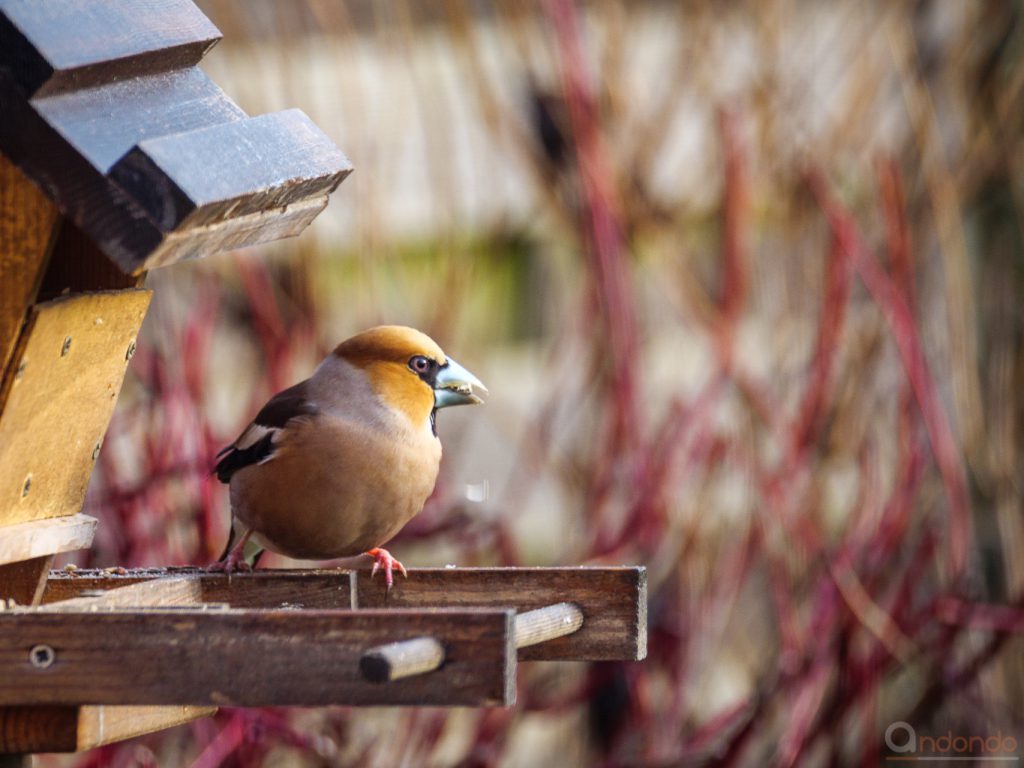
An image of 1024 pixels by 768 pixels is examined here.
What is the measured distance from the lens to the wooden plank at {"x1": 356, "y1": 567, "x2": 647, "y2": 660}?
2340mm

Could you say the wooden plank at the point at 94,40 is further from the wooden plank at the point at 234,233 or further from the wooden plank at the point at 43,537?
the wooden plank at the point at 43,537

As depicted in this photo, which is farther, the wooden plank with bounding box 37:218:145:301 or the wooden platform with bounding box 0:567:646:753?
the wooden plank with bounding box 37:218:145:301

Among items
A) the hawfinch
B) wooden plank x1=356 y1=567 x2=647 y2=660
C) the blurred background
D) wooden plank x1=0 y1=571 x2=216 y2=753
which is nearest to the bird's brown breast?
the hawfinch

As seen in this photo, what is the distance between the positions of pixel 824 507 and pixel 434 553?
1482mm

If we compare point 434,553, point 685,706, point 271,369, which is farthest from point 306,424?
point 434,553

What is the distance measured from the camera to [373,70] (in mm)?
5730

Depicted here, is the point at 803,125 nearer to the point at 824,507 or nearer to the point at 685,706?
the point at 824,507

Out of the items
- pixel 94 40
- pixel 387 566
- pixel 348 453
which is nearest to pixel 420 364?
pixel 348 453

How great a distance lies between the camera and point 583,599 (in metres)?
2.35

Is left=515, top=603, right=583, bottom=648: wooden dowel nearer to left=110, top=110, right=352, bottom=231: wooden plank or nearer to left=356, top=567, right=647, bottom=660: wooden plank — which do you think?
left=356, top=567, right=647, bottom=660: wooden plank

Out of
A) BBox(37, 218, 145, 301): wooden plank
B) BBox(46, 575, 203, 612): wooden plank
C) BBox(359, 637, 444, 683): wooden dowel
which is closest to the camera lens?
BBox(359, 637, 444, 683): wooden dowel

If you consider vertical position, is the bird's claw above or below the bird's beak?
above

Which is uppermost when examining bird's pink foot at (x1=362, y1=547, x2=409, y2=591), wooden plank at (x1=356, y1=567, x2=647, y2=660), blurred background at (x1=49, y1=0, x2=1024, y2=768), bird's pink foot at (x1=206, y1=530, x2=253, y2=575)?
bird's pink foot at (x1=206, y1=530, x2=253, y2=575)

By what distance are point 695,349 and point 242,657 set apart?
11.9 feet
